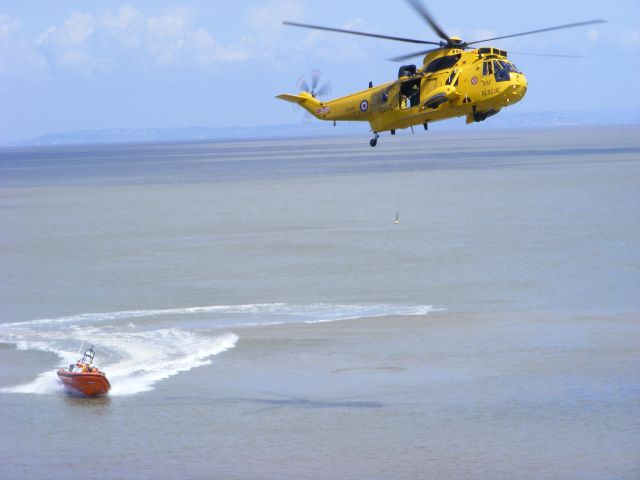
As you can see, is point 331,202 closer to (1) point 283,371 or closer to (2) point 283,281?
(2) point 283,281

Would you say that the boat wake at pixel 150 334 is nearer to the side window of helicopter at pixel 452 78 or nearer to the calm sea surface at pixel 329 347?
the calm sea surface at pixel 329 347

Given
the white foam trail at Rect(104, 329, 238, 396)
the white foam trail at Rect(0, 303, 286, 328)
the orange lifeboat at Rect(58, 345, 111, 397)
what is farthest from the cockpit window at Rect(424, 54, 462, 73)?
the white foam trail at Rect(0, 303, 286, 328)

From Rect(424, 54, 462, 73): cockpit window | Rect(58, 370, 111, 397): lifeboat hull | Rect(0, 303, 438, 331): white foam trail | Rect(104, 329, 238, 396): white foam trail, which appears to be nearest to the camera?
Rect(424, 54, 462, 73): cockpit window

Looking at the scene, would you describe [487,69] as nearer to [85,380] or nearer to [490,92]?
[490,92]

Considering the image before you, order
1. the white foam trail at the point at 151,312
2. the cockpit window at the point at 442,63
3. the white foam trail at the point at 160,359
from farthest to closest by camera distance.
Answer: the white foam trail at the point at 151,312, the white foam trail at the point at 160,359, the cockpit window at the point at 442,63

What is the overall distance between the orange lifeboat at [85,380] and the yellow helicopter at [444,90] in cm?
1272

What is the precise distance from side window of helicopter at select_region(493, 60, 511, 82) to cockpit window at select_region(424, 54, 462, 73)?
1.66 metres

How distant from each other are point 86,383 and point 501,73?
17.5 meters

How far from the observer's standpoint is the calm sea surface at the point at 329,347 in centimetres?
3512

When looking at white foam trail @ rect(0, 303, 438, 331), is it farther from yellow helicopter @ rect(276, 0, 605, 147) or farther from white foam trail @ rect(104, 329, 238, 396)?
yellow helicopter @ rect(276, 0, 605, 147)

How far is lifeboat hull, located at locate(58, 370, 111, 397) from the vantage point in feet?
131

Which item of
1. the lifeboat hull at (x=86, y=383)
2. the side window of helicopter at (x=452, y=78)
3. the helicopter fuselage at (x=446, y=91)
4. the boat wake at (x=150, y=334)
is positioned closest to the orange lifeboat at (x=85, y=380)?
the lifeboat hull at (x=86, y=383)

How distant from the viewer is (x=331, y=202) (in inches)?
4555

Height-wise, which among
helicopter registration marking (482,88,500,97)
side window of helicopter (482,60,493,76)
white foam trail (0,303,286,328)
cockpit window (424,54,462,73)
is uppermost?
cockpit window (424,54,462,73)
